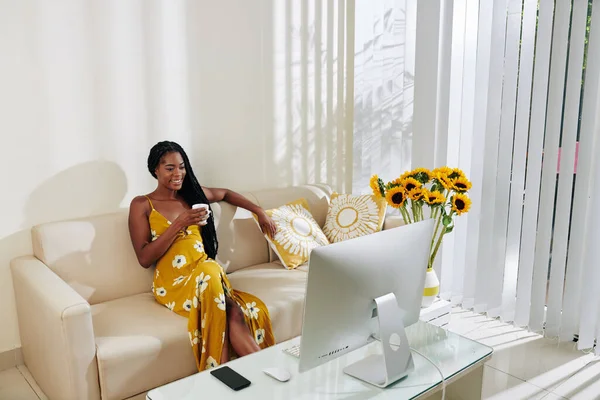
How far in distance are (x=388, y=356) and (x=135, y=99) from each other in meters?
1.94

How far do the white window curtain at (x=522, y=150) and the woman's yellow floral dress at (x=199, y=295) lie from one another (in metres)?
1.60

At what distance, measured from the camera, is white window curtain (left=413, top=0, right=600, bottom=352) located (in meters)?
2.82

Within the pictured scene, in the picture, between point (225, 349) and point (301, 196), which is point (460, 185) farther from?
point (301, 196)

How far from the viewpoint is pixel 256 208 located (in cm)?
304

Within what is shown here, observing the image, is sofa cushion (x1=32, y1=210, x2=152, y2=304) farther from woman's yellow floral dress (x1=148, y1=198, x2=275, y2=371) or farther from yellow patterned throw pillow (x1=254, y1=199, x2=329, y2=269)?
yellow patterned throw pillow (x1=254, y1=199, x2=329, y2=269)

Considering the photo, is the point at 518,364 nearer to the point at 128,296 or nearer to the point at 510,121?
the point at 510,121

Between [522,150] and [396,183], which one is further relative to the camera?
[522,150]

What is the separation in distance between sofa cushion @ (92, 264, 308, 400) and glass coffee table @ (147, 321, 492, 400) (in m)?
0.48

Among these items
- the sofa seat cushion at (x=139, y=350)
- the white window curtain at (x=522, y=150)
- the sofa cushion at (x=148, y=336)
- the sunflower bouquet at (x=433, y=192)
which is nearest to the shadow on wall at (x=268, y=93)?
the white window curtain at (x=522, y=150)

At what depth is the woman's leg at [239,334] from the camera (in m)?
2.30

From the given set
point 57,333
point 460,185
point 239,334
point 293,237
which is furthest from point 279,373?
point 293,237

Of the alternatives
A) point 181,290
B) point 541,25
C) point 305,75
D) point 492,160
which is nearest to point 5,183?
point 181,290

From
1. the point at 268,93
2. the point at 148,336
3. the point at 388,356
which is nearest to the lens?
the point at 388,356

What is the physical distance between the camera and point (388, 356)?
1634mm
